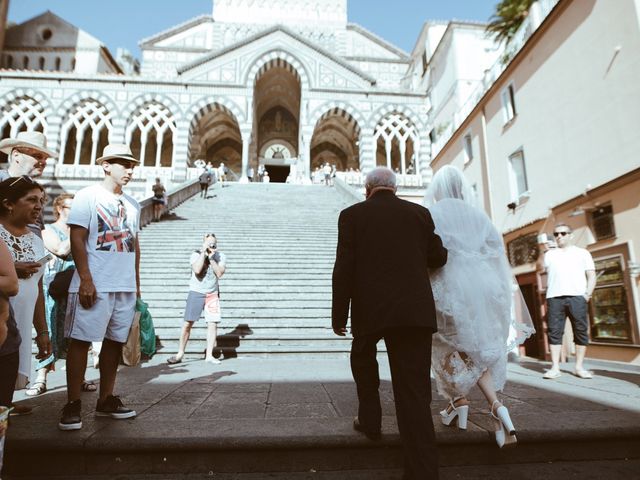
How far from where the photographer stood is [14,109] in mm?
24453

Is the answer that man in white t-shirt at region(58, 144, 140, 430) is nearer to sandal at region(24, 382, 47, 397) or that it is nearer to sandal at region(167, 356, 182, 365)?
sandal at region(24, 382, 47, 397)

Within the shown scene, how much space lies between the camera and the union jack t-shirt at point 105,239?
2.96 m

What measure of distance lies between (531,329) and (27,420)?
3.94m

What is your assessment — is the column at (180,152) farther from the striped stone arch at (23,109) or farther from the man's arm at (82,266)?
the man's arm at (82,266)

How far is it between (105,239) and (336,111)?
85.3 ft

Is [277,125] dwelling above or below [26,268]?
above

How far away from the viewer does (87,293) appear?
2.82 metres

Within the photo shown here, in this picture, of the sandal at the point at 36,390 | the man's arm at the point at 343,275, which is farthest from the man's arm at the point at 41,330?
the man's arm at the point at 343,275

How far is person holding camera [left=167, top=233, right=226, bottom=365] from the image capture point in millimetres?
5840

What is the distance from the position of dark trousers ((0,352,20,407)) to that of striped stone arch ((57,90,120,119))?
2669cm

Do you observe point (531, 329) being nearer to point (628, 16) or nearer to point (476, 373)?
point (476, 373)

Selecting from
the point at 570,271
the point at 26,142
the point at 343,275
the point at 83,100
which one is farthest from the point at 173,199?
the point at 83,100

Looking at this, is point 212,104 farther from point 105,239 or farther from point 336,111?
point 105,239

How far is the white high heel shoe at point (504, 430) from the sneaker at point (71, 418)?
2809 mm
